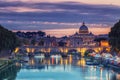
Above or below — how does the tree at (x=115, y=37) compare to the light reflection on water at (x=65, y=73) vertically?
above

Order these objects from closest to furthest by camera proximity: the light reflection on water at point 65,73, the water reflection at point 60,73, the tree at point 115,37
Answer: the water reflection at point 60,73 → the light reflection on water at point 65,73 → the tree at point 115,37

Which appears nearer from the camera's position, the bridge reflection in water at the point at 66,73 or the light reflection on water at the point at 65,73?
the bridge reflection in water at the point at 66,73

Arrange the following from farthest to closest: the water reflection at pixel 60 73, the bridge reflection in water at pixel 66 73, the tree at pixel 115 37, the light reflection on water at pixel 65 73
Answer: the tree at pixel 115 37 < the light reflection on water at pixel 65 73 < the bridge reflection in water at pixel 66 73 < the water reflection at pixel 60 73

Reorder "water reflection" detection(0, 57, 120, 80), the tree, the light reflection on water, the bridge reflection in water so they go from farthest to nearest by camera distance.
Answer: the tree < the light reflection on water < the bridge reflection in water < "water reflection" detection(0, 57, 120, 80)

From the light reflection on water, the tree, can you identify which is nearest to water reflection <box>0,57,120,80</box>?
the light reflection on water

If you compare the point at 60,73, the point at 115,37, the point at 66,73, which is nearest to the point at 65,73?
the point at 66,73

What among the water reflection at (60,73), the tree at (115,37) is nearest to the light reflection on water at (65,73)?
the water reflection at (60,73)

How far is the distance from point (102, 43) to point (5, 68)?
4160 inches

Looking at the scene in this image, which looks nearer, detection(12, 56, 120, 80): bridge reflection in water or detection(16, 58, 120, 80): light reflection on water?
detection(12, 56, 120, 80): bridge reflection in water

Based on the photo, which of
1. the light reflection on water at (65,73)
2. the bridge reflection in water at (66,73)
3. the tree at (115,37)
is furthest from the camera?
the tree at (115,37)

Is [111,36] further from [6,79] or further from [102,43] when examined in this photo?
[102,43]

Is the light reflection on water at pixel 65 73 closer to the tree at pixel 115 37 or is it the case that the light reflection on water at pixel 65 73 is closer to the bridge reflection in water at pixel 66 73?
the bridge reflection in water at pixel 66 73

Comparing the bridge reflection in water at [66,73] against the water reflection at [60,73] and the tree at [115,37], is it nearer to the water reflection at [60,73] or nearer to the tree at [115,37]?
the water reflection at [60,73]

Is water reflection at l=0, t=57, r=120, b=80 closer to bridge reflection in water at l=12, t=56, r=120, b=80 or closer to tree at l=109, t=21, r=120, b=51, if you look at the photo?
bridge reflection in water at l=12, t=56, r=120, b=80
